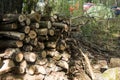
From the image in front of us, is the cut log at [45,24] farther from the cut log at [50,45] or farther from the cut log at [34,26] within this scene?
the cut log at [50,45]

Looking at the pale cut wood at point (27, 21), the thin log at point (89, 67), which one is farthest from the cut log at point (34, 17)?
the thin log at point (89, 67)

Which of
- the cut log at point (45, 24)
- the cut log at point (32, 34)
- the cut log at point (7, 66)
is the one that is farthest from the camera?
the cut log at point (45, 24)

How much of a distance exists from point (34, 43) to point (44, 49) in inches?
16.2

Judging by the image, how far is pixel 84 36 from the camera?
6.73m

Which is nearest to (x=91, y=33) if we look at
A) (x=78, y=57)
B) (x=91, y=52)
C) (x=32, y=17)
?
(x=91, y=52)

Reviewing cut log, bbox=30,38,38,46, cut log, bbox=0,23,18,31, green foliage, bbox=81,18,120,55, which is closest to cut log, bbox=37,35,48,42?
cut log, bbox=30,38,38,46

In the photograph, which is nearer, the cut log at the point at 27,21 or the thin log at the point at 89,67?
the cut log at the point at 27,21

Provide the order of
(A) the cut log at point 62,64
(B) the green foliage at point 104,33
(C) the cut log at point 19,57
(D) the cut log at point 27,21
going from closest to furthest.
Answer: (C) the cut log at point 19,57 → (D) the cut log at point 27,21 → (A) the cut log at point 62,64 → (B) the green foliage at point 104,33

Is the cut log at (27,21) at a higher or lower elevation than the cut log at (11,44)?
higher

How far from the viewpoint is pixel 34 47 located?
16.0 feet

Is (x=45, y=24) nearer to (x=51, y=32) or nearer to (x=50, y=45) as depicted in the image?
(x=51, y=32)

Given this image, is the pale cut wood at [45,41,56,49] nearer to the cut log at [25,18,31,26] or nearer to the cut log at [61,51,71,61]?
the cut log at [61,51,71,61]

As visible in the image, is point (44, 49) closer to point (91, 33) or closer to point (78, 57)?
point (78, 57)

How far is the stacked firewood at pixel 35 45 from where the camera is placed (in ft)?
14.7
